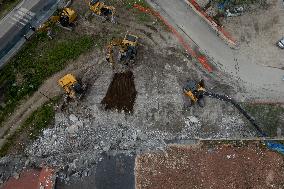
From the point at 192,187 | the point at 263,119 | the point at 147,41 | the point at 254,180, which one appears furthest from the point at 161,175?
the point at 147,41

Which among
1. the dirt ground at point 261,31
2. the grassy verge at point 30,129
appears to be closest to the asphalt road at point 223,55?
the dirt ground at point 261,31

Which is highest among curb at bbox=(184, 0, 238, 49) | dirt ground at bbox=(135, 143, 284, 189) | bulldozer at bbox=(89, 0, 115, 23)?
curb at bbox=(184, 0, 238, 49)

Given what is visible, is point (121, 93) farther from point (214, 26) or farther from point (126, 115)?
point (214, 26)

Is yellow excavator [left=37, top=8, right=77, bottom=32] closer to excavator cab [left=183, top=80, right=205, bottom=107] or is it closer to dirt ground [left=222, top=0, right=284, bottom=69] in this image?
excavator cab [left=183, top=80, right=205, bottom=107]

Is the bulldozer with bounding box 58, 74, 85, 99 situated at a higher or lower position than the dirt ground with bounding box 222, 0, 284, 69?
lower

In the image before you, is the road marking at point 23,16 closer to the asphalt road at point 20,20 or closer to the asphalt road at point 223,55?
the asphalt road at point 20,20

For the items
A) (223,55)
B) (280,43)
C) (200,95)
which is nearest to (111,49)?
(200,95)

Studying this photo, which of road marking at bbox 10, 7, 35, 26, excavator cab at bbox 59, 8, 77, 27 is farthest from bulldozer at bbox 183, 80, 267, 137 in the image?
road marking at bbox 10, 7, 35, 26
